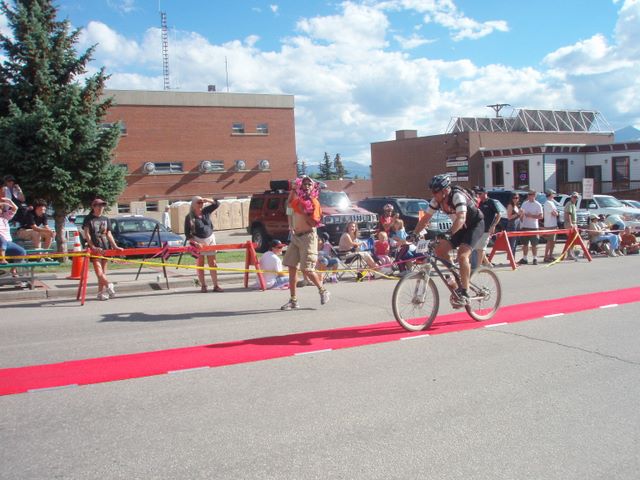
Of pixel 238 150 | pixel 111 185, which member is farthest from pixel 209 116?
pixel 111 185

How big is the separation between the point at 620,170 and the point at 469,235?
3849cm

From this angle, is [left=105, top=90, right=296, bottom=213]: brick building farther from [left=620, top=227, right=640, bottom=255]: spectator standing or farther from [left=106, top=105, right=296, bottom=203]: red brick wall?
[left=620, top=227, right=640, bottom=255]: spectator standing

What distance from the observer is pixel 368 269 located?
13.0m

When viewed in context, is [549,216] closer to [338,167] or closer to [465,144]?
[465,144]

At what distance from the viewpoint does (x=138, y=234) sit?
19156mm

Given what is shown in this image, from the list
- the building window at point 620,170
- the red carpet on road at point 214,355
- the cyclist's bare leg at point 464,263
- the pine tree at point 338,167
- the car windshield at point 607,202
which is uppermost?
the pine tree at point 338,167

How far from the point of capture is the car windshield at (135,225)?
771 inches

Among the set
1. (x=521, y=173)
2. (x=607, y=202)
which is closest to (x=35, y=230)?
(x=607, y=202)

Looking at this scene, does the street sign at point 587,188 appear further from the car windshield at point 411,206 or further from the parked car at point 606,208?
the car windshield at point 411,206

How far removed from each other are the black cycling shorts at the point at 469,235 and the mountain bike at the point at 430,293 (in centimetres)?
34

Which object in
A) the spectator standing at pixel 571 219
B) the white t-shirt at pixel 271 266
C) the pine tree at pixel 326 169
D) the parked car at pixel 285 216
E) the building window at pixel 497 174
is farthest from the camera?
the pine tree at pixel 326 169

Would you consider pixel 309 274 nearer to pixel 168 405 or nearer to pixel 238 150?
pixel 168 405

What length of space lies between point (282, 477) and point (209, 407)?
1.44 meters

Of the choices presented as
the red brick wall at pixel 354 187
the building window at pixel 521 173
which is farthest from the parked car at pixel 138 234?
the red brick wall at pixel 354 187
